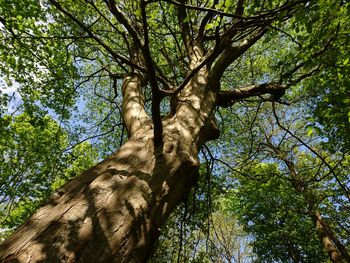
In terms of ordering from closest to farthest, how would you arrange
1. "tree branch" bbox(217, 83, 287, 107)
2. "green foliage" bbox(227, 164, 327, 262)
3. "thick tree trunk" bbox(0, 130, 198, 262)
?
"thick tree trunk" bbox(0, 130, 198, 262)
"tree branch" bbox(217, 83, 287, 107)
"green foliage" bbox(227, 164, 327, 262)

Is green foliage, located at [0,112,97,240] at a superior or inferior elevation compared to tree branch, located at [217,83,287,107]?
superior

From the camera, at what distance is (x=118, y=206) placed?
69.6 inches

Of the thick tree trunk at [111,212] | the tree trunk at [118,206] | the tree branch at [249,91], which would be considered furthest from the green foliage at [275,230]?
the thick tree trunk at [111,212]

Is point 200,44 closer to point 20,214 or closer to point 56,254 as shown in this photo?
point 56,254

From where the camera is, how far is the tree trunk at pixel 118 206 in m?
1.43

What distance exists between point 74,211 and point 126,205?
321mm

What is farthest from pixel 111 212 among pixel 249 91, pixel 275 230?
Answer: pixel 275 230

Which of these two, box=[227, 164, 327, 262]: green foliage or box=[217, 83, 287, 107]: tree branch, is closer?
box=[217, 83, 287, 107]: tree branch

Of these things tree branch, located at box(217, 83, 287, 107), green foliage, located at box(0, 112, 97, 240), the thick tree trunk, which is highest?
green foliage, located at box(0, 112, 97, 240)

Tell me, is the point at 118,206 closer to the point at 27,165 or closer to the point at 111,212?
the point at 111,212

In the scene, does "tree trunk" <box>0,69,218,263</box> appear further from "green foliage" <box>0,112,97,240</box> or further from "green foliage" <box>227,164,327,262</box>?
"green foliage" <box>0,112,97,240</box>

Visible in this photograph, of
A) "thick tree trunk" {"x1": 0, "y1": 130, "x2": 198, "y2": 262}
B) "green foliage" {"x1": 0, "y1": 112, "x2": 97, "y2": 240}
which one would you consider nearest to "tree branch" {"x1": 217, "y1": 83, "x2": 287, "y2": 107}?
"thick tree trunk" {"x1": 0, "y1": 130, "x2": 198, "y2": 262}

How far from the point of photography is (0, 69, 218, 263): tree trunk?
1.43 meters

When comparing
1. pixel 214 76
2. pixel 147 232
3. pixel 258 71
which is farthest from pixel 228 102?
pixel 258 71
